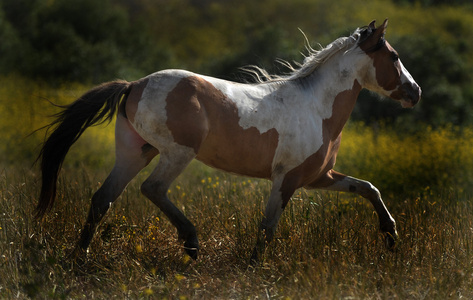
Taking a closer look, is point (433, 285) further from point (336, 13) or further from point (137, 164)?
point (336, 13)

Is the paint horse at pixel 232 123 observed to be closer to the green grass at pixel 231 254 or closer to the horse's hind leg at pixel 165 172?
the horse's hind leg at pixel 165 172

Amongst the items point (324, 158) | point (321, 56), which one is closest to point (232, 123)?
point (324, 158)

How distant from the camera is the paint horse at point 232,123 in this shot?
15.7 ft

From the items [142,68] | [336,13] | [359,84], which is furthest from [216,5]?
[359,84]

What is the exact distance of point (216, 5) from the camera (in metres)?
38.8

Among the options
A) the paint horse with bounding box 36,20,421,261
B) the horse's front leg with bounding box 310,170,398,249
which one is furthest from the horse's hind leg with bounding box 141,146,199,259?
the horse's front leg with bounding box 310,170,398,249

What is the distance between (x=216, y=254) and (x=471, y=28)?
23.0 meters

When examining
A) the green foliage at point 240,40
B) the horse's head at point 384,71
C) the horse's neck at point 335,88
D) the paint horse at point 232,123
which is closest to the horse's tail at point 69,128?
the paint horse at point 232,123

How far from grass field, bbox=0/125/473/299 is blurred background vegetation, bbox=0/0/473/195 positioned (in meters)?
1.17

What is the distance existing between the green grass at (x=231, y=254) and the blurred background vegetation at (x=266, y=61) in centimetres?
120

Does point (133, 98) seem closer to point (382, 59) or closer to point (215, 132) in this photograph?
point (215, 132)

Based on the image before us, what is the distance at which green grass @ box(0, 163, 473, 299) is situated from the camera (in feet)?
13.9

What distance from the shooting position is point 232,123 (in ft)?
16.4

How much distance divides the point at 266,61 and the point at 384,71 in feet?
40.9
